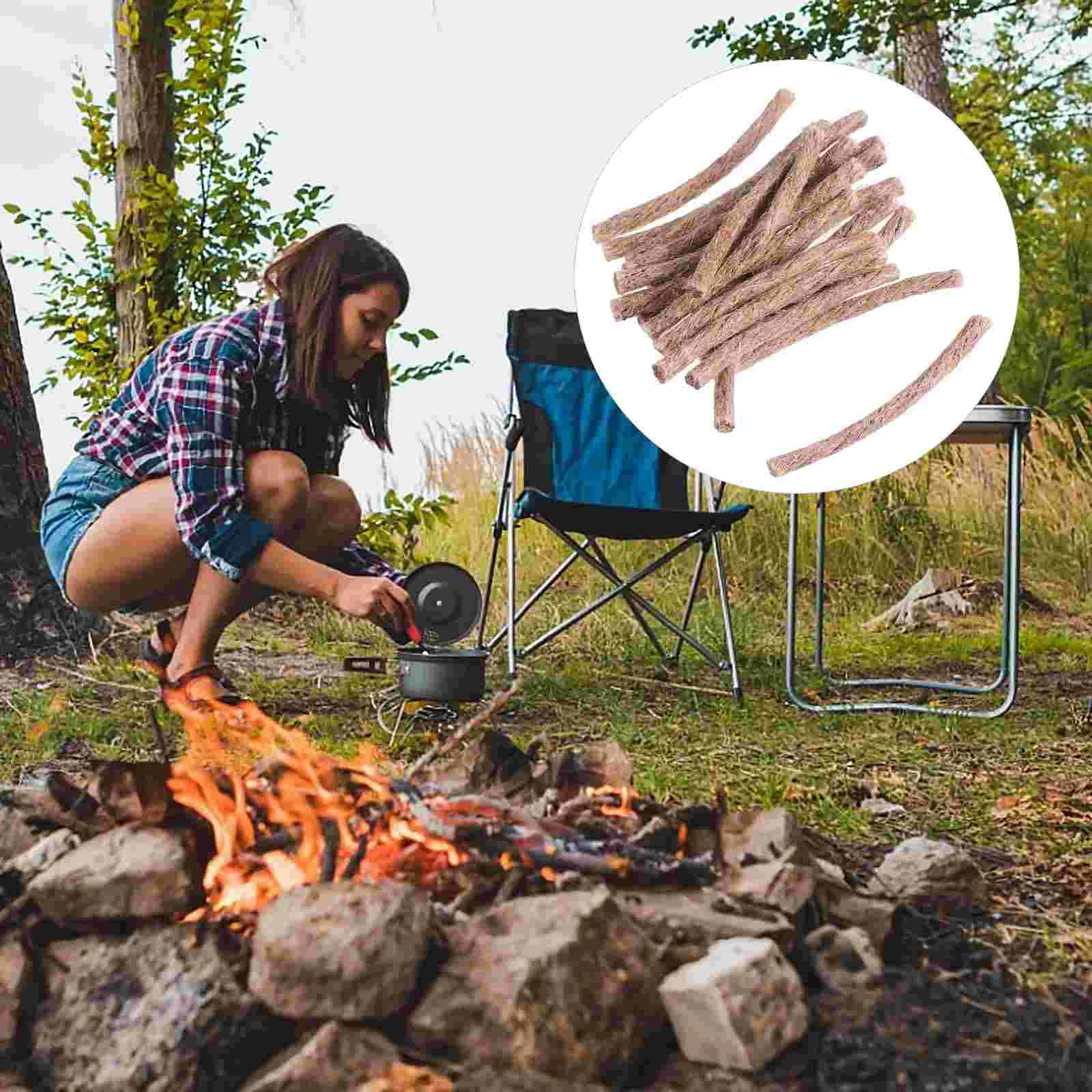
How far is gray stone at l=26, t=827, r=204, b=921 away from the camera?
137cm

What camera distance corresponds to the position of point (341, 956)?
3.98 feet

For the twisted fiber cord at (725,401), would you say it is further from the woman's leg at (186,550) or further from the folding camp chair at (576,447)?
the woman's leg at (186,550)

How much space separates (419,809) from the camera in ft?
4.76

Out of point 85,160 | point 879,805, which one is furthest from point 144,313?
point 879,805

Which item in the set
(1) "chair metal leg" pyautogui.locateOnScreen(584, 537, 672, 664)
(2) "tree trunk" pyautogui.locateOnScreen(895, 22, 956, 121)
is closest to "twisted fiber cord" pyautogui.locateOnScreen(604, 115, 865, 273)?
(1) "chair metal leg" pyautogui.locateOnScreen(584, 537, 672, 664)

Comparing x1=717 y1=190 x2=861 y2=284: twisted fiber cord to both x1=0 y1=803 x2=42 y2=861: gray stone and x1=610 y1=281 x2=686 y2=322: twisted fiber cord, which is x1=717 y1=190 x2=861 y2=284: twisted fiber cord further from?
x1=0 y1=803 x2=42 y2=861: gray stone

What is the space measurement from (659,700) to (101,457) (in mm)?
1552

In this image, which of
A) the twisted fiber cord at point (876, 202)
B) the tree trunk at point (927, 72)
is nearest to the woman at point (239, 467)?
the twisted fiber cord at point (876, 202)

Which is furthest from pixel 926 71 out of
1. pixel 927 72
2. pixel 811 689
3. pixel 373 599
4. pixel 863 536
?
pixel 373 599

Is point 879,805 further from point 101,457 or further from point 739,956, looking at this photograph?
point 101,457

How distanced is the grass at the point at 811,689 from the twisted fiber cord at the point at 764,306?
946 millimetres

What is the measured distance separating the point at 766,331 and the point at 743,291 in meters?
0.14

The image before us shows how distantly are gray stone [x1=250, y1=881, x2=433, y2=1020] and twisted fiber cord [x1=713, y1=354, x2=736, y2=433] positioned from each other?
236cm

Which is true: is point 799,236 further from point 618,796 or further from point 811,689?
point 618,796
